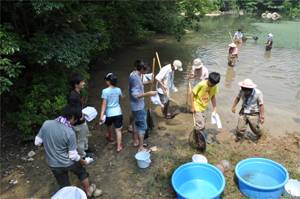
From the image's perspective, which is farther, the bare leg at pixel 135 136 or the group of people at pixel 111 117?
the bare leg at pixel 135 136

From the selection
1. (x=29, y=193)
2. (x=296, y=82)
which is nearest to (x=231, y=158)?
(x=29, y=193)

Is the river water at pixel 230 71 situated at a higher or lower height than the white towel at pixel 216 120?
lower

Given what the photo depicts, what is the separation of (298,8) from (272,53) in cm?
4734

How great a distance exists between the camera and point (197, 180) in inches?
144

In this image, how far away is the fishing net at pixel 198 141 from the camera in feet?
14.5

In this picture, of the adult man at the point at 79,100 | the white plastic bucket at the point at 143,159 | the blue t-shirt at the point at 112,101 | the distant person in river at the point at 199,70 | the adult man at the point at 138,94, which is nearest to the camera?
the adult man at the point at 79,100

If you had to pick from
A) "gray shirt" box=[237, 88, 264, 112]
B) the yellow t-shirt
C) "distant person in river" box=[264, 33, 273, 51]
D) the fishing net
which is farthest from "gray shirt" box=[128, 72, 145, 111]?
"distant person in river" box=[264, 33, 273, 51]

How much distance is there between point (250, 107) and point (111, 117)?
3.18 meters

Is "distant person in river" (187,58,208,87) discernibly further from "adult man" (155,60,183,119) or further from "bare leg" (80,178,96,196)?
"bare leg" (80,178,96,196)

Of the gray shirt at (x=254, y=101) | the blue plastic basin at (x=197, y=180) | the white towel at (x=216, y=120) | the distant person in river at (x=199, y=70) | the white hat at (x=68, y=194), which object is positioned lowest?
the blue plastic basin at (x=197, y=180)

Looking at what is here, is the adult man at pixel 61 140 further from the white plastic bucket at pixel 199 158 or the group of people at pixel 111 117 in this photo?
the white plastic bucket at pixel 199 158

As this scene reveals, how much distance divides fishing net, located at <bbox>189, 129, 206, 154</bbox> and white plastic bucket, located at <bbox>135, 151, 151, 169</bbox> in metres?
1.20

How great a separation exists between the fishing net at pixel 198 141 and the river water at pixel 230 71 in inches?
60.2

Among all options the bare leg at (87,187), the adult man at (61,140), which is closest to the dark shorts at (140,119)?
the bare leg at (87,187)
